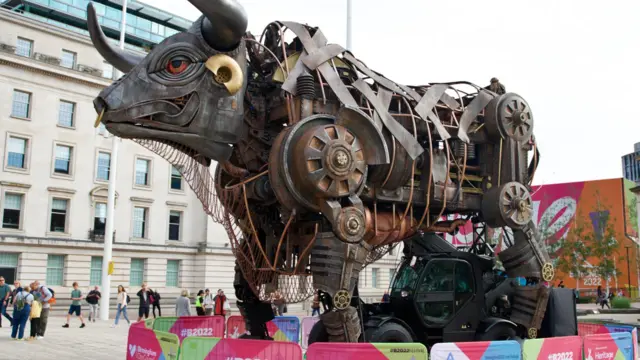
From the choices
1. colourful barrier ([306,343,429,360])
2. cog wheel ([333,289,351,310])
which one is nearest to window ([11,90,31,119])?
cog wheel ([333,289,351,310])

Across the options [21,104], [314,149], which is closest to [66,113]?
[21,104]

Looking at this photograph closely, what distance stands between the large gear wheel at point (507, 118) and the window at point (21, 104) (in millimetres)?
39502

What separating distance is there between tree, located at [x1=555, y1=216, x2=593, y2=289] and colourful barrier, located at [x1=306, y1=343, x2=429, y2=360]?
50.4m

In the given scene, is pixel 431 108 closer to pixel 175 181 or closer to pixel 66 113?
pixel 66 113

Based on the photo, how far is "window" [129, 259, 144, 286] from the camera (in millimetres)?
47875

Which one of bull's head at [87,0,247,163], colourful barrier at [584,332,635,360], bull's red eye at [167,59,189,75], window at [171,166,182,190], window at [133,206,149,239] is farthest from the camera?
window at [171,166,182,190]

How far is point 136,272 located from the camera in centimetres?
4812

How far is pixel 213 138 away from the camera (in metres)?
9.30

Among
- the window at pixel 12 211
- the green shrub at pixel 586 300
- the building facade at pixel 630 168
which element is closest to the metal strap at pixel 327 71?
the window at pixel 12 211

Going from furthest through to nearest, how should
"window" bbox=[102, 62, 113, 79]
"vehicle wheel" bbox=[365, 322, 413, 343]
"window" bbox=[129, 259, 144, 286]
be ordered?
"window" bbox=[129, 259, 144, 286] → "window" bbox=[102, 62, 113, 79] → "vehicle wheel" bbox=[365, 322, 413, 343]

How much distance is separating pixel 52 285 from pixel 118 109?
3874 cm

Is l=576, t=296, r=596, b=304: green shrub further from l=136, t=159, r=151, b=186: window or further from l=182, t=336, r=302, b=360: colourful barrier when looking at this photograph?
l=182, t=336, r=302, b=360: colourful barrier

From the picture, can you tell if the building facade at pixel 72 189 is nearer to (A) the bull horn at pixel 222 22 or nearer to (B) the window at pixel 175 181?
(B) the window at pixel 175 181

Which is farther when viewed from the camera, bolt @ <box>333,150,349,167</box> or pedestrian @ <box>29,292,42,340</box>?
pedestrian @ <box>29,292,42,340</box>
